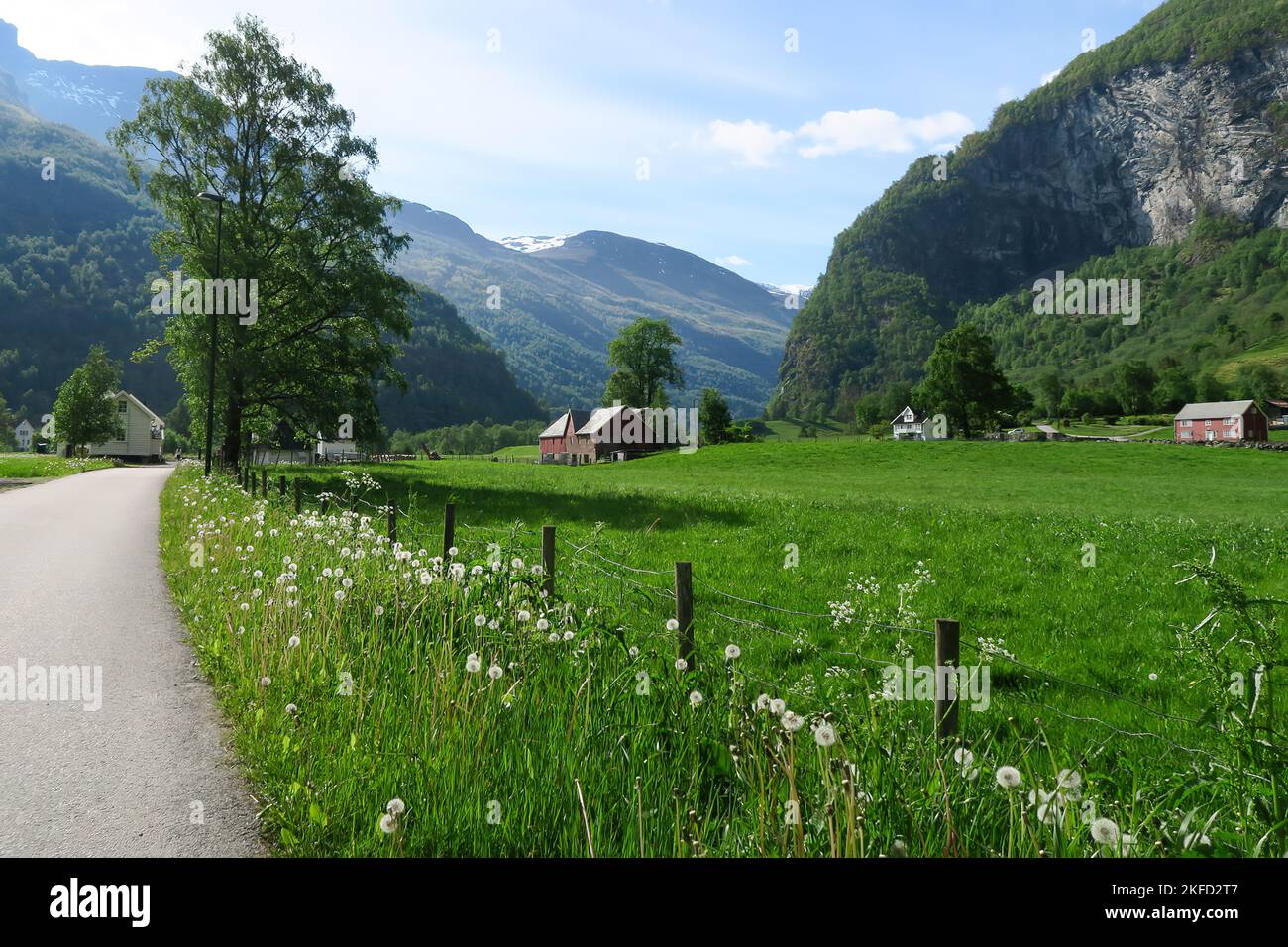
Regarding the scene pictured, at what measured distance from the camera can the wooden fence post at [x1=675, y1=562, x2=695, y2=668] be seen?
5289 millimetres

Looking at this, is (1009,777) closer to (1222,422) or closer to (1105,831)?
(1105,831)

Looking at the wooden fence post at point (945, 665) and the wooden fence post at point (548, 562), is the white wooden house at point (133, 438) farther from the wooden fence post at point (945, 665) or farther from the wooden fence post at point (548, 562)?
the wooden fence post at point (945, 665)

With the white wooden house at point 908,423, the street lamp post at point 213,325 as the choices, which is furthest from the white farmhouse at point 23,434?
the white wooden house at point 908,423

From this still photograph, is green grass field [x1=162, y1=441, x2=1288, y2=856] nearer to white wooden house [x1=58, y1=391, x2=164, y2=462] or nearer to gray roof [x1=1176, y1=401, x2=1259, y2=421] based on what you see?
white wooden house [x1=58, y1=391, x2=164, y2=462]

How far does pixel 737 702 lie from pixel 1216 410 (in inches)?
4859

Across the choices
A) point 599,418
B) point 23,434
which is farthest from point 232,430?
point 23,434

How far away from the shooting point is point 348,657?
19.1 ft

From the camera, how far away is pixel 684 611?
549cm

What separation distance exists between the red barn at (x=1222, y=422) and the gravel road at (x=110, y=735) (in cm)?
11847

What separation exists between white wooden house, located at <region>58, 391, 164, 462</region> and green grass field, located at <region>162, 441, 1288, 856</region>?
94.2 m

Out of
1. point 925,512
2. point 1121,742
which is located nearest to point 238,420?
point 925,512

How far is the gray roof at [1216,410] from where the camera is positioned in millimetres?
100250
